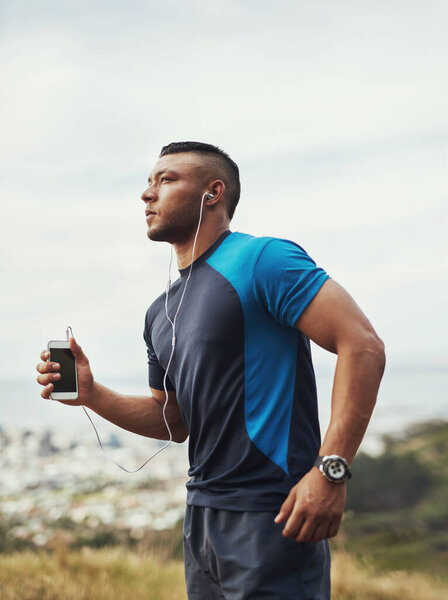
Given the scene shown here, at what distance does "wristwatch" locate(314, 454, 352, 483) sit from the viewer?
1.63 m

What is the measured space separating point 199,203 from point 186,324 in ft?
1.51

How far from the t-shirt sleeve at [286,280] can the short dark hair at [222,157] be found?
0.54 m

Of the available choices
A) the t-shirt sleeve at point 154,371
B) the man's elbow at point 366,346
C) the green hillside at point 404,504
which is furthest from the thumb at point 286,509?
the green hillside at point 404,504

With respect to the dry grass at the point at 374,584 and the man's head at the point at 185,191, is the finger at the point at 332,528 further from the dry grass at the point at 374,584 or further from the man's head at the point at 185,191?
the dry grass at the point at 374,584

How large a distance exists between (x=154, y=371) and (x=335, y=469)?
3.33 ft

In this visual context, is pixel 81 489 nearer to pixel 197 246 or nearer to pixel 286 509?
pixel 197 246

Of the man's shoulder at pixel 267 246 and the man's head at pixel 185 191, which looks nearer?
the man's shoulder at pixel 267 246

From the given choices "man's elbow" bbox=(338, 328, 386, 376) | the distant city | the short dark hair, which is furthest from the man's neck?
the distant city

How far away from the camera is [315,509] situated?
1629mm

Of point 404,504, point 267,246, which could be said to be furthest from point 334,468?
point 404,504

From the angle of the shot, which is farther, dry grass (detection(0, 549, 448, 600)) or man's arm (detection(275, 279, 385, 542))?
dry grass (detection(0, 549, 448, 600))

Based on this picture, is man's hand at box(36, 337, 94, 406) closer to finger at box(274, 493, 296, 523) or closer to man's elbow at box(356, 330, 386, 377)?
finger at box(274, 493, 296, 523)

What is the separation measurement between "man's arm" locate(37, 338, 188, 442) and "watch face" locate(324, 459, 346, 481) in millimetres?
965

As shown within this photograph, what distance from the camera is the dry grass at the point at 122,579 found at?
4.45m
